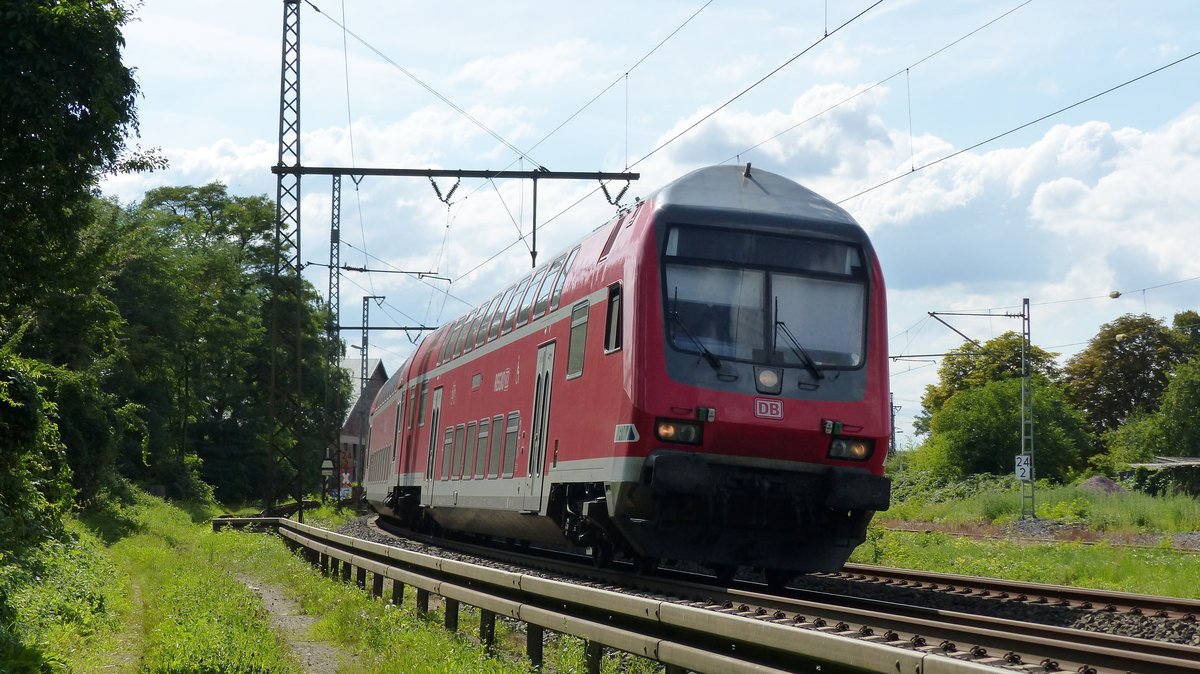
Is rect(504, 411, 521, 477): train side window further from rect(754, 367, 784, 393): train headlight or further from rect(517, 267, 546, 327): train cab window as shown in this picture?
rect(754, 367, 784, 393): train headlight

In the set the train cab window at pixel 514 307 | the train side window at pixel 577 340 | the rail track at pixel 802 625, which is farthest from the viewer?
the train cab window at pixel 514 307

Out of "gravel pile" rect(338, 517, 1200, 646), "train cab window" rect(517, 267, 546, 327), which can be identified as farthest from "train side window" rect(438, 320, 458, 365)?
"gravel pile" rect(338, 517, 1200, 646)

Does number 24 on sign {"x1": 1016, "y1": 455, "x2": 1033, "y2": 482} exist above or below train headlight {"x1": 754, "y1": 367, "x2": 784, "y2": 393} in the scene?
above

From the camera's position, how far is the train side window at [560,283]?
15961 millimetres

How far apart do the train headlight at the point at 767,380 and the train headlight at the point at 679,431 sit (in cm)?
72

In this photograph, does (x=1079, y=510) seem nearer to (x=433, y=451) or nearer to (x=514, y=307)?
(x=433, y=451)

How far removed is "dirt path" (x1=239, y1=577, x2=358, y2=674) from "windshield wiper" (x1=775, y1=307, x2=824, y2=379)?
5.06 m

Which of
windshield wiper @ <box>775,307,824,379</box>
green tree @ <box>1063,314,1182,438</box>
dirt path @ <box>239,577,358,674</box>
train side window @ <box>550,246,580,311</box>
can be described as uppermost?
green tree @ <box>1063,314,1182,438</box>

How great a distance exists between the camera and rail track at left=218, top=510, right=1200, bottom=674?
6.02 metres

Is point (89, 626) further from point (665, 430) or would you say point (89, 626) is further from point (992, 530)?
point (992, 530)

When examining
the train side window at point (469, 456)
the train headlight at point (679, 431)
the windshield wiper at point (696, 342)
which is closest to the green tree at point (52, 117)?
the windshield wiper at point (696, 342)

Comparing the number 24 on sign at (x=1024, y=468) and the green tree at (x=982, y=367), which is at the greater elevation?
the green tree at (x=982, y=367)

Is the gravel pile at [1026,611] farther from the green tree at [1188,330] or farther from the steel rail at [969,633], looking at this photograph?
the green tree at [1188,330]

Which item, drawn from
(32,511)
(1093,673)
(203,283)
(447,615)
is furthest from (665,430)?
(203,283)
